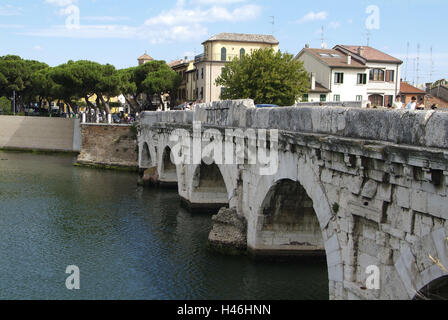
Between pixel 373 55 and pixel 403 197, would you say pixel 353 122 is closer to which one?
pixel 403 197

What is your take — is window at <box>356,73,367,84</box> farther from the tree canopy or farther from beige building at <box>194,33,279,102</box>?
the tree canopy

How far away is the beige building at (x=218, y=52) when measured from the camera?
55969mm

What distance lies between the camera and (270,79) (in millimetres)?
38406

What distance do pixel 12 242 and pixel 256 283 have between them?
384 inches

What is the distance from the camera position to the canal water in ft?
51.6

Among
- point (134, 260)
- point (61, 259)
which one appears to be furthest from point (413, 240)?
point (61, 259)

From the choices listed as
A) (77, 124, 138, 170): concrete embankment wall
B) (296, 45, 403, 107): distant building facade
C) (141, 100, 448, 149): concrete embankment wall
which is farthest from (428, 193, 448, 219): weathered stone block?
(296, 45, 403, 107): distant building facade

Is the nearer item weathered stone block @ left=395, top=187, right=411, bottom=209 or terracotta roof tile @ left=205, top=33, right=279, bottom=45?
weathered stone block @ left=395, top=187, right=411, bottom=209

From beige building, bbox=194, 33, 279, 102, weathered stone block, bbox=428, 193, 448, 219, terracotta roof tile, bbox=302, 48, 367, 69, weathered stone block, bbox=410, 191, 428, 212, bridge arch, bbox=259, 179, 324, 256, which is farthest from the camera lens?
beige building, bbox=194, 33, 279, 102

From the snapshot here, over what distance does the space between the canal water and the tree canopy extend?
71.9 feet

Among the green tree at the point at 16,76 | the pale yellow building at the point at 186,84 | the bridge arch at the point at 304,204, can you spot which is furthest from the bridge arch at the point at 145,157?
the green tree at the point at 16,76

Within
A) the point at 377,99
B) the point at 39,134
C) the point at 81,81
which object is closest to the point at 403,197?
the point at 377,99
